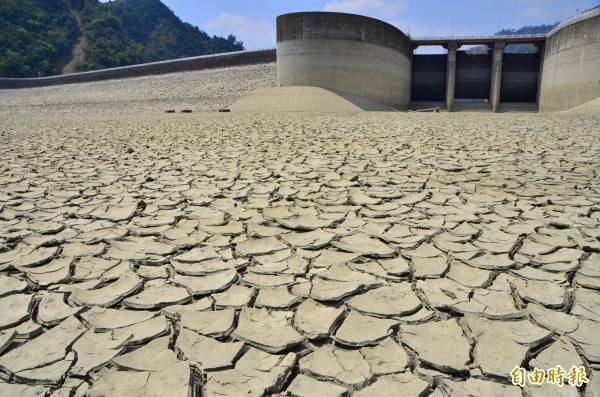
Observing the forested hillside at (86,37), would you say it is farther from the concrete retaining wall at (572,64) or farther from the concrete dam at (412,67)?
the concrete retaining wall at (572,64)

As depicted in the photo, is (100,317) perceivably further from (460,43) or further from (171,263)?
(460,43)

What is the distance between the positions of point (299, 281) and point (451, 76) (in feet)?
70.7

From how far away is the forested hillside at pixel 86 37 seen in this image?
118ft

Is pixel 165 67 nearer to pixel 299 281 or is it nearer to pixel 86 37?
pixel 299 281

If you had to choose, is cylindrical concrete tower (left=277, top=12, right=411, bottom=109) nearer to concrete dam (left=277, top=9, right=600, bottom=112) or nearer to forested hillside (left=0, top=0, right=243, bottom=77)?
concrete dam (left=277, top=9, right=600, bottom=112)

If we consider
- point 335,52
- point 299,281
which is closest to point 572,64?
Answer: point 335,52

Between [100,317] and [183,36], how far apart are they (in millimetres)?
57420

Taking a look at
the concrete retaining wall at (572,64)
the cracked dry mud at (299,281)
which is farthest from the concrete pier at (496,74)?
the cracked dry mud at (299,281)

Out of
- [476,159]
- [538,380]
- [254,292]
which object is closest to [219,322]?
[254,292]

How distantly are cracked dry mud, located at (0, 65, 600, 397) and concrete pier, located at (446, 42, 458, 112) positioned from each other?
18.6 meters

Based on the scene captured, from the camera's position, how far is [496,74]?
1980cm

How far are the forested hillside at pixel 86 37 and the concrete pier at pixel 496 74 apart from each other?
32.1 meters

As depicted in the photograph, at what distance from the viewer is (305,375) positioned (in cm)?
99

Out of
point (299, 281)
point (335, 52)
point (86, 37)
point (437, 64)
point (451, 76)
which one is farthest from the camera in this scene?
point (86, 37)
